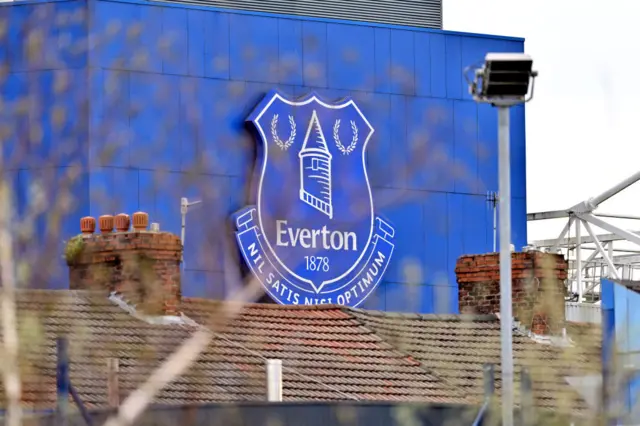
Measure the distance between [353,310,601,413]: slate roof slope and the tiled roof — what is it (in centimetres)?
2

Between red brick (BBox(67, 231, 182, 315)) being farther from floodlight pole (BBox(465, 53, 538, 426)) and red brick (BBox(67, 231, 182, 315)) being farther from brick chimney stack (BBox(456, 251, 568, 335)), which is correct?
floodlight pole (BBox(465, 53, 538, 426))

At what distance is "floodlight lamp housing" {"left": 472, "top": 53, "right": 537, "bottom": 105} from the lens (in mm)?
15484


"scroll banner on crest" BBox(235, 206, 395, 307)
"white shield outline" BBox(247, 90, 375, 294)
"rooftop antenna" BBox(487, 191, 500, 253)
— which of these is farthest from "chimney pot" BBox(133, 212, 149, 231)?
"rooftop antenna" BBox(487, 191, 500, 253)

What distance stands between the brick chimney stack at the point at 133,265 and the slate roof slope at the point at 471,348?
3.52 meters

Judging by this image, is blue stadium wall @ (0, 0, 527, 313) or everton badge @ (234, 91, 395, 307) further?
everton badge @ (234, 91, 395, 307)

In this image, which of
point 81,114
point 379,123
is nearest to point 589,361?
point 81,114

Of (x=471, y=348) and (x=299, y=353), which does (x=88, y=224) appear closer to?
(x=299, y=353)

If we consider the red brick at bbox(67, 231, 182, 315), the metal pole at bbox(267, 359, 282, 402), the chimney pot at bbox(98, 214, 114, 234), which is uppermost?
the chimney pot at bbox(98, 214, 114, 234)

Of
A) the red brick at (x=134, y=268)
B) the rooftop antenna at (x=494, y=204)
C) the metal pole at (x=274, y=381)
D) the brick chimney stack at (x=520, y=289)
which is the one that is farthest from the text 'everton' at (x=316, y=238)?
the metal pole at (x=274, y=381)

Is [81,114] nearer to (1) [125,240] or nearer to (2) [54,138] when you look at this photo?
(2) [54,138]

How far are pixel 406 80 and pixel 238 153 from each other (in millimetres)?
4558

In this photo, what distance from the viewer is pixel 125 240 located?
80.3ft

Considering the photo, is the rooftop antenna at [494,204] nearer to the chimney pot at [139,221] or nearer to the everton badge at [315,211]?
the everton badge at [315,211]

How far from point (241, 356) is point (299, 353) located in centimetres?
150
